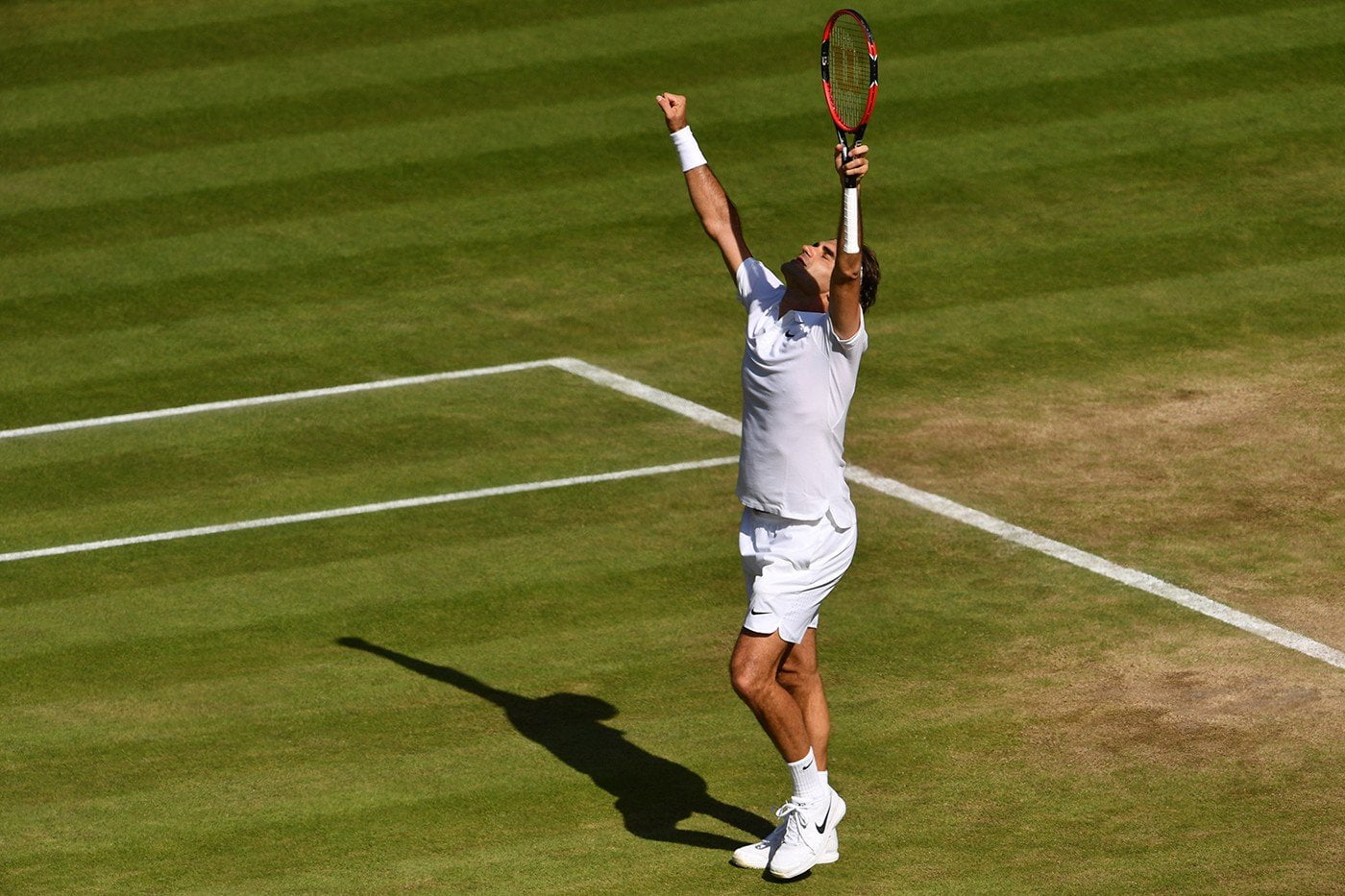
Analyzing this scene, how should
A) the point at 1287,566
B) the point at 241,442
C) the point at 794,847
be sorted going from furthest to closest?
the point at 241,442 < the point at 1287,566 < the point at 794,847

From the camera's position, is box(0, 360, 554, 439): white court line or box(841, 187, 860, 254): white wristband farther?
box(0, 360, 554, 439): white court line

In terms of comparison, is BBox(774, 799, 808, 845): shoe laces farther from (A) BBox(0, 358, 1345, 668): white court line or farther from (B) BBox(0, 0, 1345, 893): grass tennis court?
(A) BBox(0, 358, 1345, 668): white court line

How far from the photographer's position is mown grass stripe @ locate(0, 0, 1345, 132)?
1952 centimetres

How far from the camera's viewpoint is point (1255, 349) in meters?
14.9

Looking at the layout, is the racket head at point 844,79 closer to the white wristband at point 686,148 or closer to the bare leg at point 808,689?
the white wristband at point 686,148

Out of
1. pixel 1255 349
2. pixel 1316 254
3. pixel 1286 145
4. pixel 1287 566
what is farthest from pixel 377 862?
pixel 1286 145

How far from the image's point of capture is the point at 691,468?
528 inches

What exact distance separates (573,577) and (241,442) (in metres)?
3.48

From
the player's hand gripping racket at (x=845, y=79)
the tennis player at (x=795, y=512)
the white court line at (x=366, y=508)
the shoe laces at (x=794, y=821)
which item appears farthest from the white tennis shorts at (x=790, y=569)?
the white court line at (x=366, y=508)

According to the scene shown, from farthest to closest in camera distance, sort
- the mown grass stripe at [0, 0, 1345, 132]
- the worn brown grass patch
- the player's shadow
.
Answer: the mown grass stripe at [0, 0, 1345, 132] → the worn brown grass patch → the player's shadow

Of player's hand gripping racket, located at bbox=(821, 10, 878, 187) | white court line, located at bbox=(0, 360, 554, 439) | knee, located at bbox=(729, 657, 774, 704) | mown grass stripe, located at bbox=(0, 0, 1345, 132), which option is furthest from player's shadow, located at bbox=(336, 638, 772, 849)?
mown grass stripe, located at bbox=(0, 0, 1345, 132)

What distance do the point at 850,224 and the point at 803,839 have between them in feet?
8.28

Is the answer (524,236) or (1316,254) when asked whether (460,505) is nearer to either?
(524,236)

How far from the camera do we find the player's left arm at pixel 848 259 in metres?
8.03
